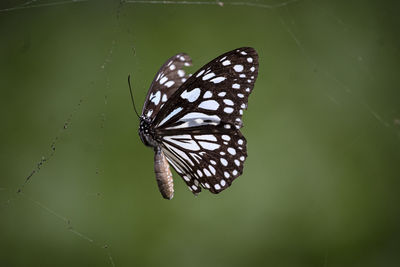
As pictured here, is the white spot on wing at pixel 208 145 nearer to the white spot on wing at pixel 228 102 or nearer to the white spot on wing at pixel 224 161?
the white spot on wing at pixel 224 161

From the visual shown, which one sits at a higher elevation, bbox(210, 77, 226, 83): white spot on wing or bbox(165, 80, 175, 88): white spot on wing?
bbox(165, 80, 175, 88): white spot on wing

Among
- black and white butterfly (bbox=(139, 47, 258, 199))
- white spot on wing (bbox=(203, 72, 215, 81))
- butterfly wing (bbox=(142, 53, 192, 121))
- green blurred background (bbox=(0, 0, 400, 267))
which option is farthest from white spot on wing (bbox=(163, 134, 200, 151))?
green blurred background (bbox=(0, 0, 400, 267))

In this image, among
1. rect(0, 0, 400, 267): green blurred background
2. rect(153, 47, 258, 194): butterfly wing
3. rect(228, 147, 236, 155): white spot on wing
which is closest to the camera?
rect(153, 47, 258, 194): butterfly wing

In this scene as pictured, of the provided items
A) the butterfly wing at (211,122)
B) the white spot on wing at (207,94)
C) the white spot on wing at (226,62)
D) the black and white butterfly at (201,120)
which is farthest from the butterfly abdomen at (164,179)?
the white spot on wing at (226,62)

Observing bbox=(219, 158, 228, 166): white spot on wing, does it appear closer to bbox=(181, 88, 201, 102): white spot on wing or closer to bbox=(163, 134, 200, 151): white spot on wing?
bbox=(163, 134, 200, 151): white spot on wing

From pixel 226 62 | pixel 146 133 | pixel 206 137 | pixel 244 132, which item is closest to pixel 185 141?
pixel 206 137
